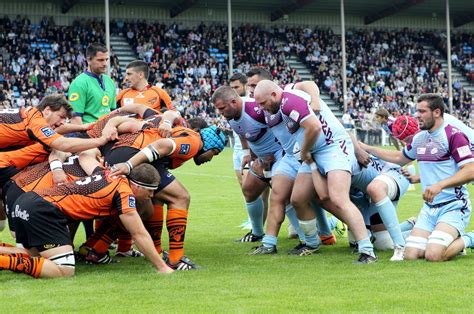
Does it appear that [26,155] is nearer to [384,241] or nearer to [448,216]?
[384,241]

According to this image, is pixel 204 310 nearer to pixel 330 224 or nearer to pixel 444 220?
pixel 444 220

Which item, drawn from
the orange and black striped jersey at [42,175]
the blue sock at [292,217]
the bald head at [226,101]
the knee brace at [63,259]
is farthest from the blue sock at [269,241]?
the knee brace at [63,259]

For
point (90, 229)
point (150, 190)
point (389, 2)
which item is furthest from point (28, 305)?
point (389, 2)

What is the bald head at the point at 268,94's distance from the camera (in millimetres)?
8781

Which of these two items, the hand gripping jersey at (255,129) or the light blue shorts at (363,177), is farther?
the hand gripping jersey at (255,129)

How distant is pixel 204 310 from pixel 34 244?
2452mm

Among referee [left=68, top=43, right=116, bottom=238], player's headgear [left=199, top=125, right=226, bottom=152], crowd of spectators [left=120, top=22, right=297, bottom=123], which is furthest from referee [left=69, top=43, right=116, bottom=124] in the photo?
crowd of spectators [left=120, top=22, right=297, bottom=123]

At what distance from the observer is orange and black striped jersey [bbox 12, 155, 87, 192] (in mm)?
8398

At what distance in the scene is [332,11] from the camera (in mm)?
51000

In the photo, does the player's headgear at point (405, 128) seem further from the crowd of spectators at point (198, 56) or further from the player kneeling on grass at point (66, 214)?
the crowd of spectators at point (198, 56)

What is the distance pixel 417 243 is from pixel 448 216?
436 mm

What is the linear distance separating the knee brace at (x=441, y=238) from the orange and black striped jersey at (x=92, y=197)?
312 cm

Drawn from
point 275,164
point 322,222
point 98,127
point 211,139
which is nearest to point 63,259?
point 98,127

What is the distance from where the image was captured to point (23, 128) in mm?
8609
